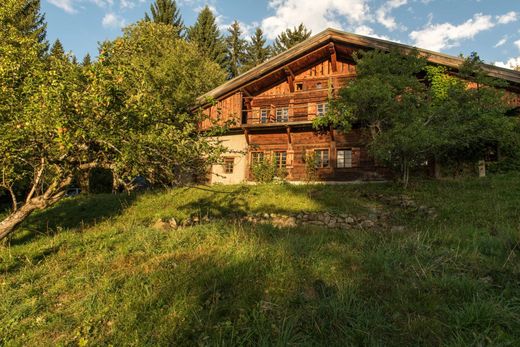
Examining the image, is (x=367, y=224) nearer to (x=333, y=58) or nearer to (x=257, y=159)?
(x=257, y=159)

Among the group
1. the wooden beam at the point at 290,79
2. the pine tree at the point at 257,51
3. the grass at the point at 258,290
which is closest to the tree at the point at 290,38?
the pine tree at the point at 257,51

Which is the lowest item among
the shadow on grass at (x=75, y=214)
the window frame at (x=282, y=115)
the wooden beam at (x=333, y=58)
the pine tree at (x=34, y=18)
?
the shadow on grass at (x=75, y=214)

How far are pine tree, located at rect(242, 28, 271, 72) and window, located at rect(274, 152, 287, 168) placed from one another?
29355mm

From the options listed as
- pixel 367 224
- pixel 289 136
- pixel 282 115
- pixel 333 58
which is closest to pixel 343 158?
pixel 289 136

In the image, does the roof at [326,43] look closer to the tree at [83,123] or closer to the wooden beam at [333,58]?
the wooden beam at [333,58]

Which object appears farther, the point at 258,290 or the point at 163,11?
the point at 163,11

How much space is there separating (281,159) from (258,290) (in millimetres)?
18111

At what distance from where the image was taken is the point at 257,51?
4803 cm

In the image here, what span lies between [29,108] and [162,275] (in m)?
4.30

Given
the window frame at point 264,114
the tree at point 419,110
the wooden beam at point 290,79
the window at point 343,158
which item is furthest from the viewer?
the window frame at point 264,114

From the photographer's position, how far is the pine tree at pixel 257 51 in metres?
48.0

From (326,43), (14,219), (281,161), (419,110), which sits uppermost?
(326,43)

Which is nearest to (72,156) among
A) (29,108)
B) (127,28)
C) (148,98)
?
(29,108)

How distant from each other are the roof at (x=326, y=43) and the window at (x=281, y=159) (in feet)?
19.2
